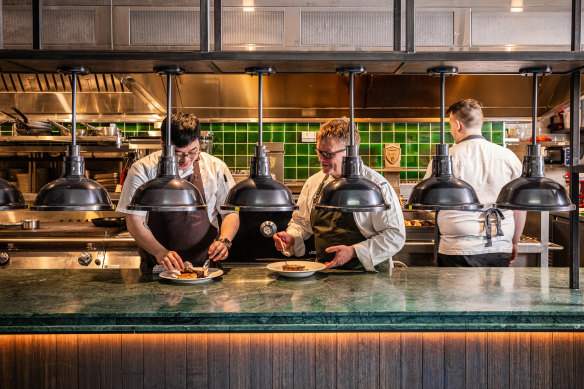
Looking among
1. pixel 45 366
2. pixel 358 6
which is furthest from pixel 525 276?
pixel 45 366

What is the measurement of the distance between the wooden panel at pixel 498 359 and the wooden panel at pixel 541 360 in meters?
0.11

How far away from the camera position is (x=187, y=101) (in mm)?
6133

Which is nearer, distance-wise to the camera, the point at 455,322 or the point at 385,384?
the point at 455,322

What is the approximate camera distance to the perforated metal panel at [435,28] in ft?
11.4

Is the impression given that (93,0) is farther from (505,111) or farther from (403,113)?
(505,111)

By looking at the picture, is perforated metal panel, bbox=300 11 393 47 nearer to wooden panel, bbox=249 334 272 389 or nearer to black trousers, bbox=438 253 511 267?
black trousers, bbox=438 253 511 267

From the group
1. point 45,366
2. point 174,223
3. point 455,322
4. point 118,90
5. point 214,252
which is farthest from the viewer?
point 118,90

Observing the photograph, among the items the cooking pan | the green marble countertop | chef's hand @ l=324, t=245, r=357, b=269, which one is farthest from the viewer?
the cooking pan

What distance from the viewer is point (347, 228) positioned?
3.13 m

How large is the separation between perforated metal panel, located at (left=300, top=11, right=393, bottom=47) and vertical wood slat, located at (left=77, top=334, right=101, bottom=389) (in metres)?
2.37

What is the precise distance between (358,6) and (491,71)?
5.13 feet

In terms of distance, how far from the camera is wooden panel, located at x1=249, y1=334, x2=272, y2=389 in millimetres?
2205

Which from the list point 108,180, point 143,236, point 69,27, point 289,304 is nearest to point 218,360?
point 289,304

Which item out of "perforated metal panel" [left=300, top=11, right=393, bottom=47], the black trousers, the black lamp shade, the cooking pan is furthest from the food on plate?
the cooking pan
